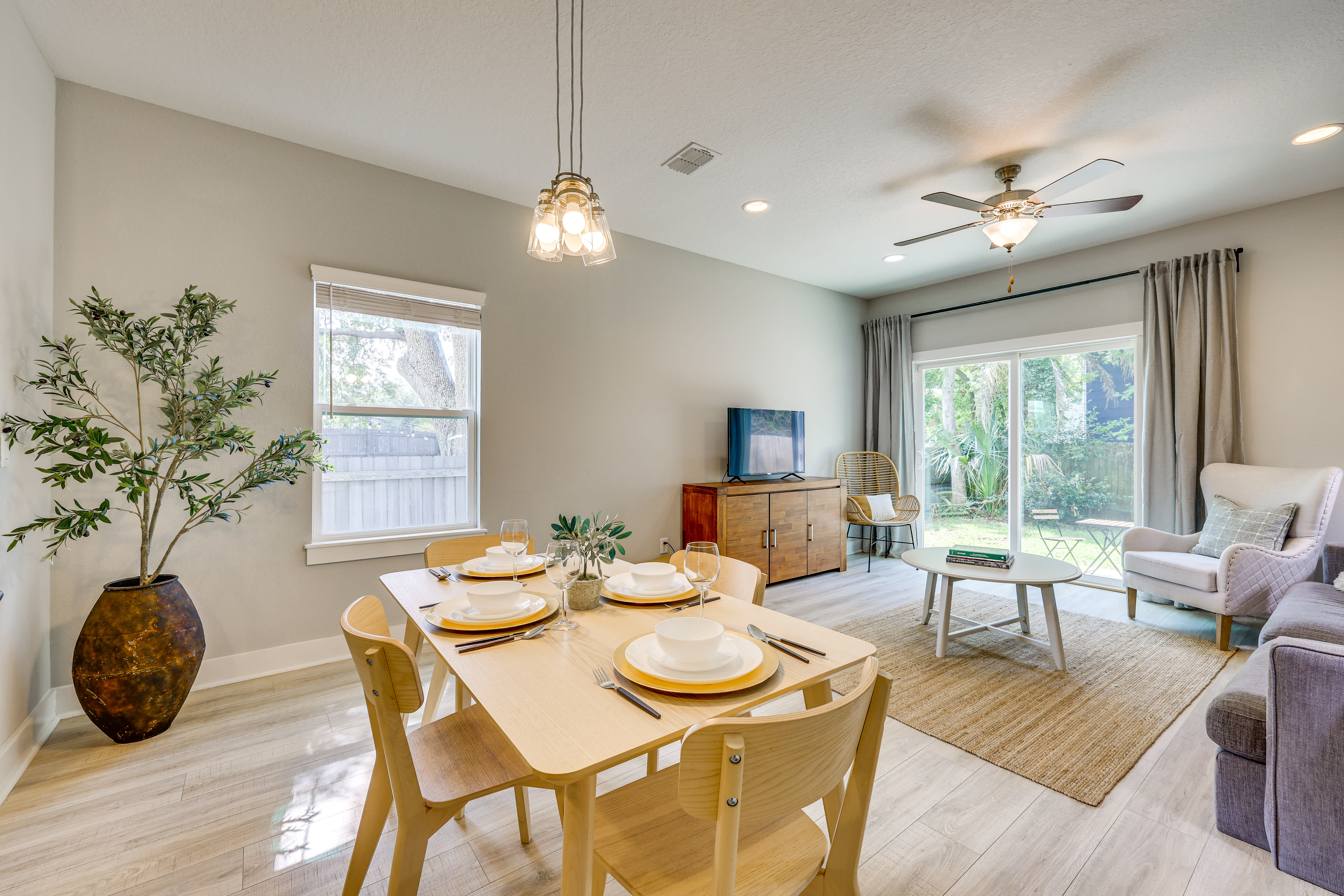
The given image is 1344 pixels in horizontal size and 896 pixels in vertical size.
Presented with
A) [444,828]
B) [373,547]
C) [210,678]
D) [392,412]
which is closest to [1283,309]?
[444,828]

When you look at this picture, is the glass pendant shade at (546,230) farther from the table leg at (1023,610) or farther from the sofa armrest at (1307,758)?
the table leg at (1023,610)

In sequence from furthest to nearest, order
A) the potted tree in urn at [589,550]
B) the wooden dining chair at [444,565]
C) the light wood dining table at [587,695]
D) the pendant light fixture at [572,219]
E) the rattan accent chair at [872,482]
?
the rattan accent chair at [872,482], the wooden dining chair at [444,565], the pendant light fixture at [572,219], the potted tree in urn at [589,550], the light wood dining table at [587,695]

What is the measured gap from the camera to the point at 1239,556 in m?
2.91

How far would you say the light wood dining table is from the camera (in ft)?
2.77

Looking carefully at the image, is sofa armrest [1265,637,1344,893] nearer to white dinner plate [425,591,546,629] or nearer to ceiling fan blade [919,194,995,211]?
white dinner plate [425,591,546,629]

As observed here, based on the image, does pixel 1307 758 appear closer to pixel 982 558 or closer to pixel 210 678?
pixel 982 558

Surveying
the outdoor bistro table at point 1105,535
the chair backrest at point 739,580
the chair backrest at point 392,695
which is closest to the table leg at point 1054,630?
the chair backrest at point 739,580

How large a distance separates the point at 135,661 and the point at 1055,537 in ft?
19.1

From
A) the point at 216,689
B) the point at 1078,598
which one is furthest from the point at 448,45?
the point at 1078,598

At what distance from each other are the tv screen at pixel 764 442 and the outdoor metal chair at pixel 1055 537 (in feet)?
6.66

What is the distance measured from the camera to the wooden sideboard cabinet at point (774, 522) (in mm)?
4059

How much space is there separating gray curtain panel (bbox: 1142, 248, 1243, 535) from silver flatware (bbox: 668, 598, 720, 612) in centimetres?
399

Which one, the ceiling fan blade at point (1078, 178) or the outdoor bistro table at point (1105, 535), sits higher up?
the ceiling fan blade at point (1078, 178)

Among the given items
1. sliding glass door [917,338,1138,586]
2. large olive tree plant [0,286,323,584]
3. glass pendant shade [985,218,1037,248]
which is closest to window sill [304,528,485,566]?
large olive tree plant [0,286,323,584]
